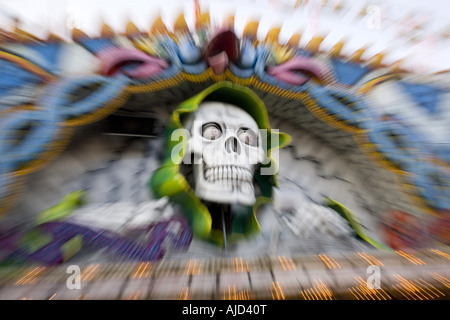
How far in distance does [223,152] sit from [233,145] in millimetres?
61

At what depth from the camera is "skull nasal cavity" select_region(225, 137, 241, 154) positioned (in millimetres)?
870

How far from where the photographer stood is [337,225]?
2.89 ft

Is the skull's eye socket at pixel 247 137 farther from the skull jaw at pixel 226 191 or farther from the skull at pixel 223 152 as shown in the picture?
the skull jaw at pixel 226 191

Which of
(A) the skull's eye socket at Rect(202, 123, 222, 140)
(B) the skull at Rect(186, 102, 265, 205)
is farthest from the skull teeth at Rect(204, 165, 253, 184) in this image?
(A) the skull's eye socket at Rect(202, 123, 222, 140)

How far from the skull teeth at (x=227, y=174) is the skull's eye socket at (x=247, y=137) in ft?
0.45

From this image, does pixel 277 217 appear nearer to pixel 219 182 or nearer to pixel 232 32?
pixel 219 182

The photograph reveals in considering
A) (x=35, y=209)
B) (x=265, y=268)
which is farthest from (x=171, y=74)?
(x=265, y=268)

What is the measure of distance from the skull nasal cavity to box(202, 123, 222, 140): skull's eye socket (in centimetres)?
5

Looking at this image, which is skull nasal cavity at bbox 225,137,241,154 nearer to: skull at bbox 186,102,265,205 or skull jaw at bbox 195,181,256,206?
skull at bbox 186,102,265,205

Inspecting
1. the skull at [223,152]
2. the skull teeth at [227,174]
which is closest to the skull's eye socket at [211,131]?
the skull at [223,152]

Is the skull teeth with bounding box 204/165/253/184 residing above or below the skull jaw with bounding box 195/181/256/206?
above

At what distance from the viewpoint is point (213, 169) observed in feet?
2.75

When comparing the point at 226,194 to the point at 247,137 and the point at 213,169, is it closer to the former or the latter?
the point at 213,169
